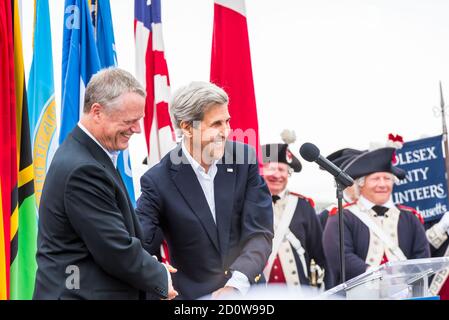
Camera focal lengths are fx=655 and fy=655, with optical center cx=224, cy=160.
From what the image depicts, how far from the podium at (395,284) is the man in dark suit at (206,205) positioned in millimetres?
645

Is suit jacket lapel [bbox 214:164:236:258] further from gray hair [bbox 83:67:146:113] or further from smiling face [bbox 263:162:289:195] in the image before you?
smiling face [bbox 263:162:289:195]

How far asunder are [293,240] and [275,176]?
0.57 metres

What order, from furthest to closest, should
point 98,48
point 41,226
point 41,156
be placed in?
1. point 98,48
2. point 41,156
3. point 41,226

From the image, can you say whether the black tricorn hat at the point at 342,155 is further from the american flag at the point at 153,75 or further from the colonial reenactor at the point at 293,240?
the american flag at the point at 153,75

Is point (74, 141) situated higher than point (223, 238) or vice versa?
point (74, 141)

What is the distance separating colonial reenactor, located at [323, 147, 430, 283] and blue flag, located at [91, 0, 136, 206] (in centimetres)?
182

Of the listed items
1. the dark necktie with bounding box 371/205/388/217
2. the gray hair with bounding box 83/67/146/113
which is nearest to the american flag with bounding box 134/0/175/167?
the dark necktie with bounding box 371/205/388/217

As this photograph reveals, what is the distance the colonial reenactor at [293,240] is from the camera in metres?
5.44

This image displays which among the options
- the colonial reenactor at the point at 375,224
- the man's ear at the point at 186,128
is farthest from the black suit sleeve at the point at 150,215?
the colonial reenactor at the point at 375,224

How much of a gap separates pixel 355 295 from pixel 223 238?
823 mm

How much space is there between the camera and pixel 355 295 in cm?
236

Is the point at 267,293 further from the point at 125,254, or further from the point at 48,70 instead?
the point at 48,70

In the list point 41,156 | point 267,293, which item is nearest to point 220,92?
point 267,293

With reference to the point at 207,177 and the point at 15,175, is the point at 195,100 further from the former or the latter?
the point at 15,175
